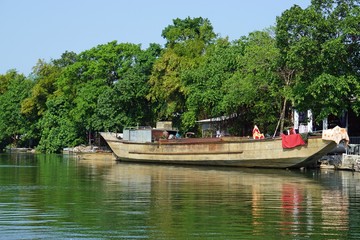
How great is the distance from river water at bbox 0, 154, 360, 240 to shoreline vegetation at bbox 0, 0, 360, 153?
9781 millimetres

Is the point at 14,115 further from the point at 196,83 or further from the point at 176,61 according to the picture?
the point at 196,83

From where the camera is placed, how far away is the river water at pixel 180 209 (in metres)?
16.8

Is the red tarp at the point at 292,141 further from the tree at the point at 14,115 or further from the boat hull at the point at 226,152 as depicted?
the tree at the point at 14,115

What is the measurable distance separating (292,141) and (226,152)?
6.67 metres

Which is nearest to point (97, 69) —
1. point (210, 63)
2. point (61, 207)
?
point (210, 63)

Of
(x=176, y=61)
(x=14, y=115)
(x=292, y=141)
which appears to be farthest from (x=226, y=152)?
(x=14, y=115)

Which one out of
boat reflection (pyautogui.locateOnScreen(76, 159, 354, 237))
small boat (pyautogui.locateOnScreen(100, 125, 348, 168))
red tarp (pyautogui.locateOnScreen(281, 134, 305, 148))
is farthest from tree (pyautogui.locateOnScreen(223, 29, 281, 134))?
boat reflection (pyautogui.locateOnScreen(76, 159, 354, 237))

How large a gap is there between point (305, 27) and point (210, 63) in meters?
18.5

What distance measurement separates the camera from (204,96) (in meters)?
55.9

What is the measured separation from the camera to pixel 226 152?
48.9 m

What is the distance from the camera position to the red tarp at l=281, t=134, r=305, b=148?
141 ft

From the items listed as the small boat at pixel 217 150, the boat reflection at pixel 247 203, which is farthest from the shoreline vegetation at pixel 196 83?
the boat reflection at pixel 247 203

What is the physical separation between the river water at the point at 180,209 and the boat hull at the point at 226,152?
29.9ft

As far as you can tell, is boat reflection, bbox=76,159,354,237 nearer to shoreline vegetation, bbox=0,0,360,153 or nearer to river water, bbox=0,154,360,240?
river water, bbox=0,154,360,240
